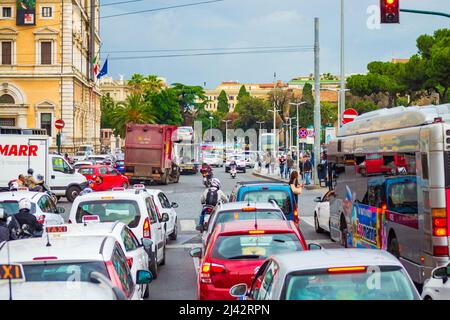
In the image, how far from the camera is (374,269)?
6918 millimetres

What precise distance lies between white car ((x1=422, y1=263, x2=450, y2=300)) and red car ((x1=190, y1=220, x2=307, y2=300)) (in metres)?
1.64

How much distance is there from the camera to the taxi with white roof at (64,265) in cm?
732

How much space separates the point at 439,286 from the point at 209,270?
2.75 metres

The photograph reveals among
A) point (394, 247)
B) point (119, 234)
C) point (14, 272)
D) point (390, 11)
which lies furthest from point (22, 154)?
point (14, 272)

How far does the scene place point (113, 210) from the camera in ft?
49.8

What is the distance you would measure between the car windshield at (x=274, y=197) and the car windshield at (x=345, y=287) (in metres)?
11.3

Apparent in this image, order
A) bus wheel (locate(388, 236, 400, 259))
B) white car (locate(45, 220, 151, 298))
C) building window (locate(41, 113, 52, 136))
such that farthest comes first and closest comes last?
building window (locate(41, 113, 52, 136)) < bus wheel (locate(388, 236, 400, 259)) < white car (locate(45, 220, 151, 298))

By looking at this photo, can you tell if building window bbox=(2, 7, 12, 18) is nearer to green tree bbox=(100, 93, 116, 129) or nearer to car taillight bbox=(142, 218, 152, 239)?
green tree bbox=(100, 93, 116, 129)

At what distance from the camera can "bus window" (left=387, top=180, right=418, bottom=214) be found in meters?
13.0

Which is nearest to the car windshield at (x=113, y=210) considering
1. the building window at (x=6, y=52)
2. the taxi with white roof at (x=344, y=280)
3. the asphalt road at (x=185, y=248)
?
the asphalt road at (x=185, y=248)

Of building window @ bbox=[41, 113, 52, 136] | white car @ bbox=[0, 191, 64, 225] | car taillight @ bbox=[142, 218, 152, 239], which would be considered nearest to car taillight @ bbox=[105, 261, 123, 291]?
car taillight @ bbox=[142, 218, 152, 239]

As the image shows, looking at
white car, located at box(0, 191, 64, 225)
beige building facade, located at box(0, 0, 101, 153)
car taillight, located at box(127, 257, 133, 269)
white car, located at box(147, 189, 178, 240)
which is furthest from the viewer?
beige building facade, located at box(0, 0, 101, 153)

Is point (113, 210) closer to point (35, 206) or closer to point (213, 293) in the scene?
point (35, 206)
